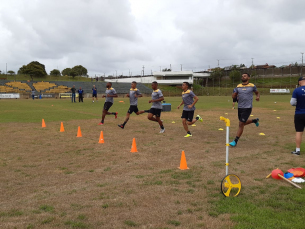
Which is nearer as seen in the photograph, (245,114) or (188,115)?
(245,114)

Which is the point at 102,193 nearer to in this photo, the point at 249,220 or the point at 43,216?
the point at 43,216

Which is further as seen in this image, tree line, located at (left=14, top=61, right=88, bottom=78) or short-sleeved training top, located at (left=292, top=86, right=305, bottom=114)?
tree line, located at (left=14, top=61, right=88, bottom=78)

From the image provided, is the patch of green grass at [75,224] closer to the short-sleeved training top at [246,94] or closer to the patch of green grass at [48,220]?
the patch of green grass at [48,220]

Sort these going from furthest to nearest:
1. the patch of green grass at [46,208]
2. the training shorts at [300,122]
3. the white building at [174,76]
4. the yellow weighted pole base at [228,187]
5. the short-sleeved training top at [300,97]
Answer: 1. the white building at [174,76]
2. the training shorts at [300,122]
3. the short-sleeved training top at [300,97]
4. the yellow weighted pole base at [228,187]
5. the patch of green grass at [46,208]

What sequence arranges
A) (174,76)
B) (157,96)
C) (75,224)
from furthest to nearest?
(174,76) → (157,96) → (75,224)

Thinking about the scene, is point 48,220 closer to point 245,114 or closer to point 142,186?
point 142,186

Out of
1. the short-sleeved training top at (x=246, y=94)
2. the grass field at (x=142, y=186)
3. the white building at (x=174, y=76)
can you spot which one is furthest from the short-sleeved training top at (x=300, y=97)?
the white building at (x=174, y=76)

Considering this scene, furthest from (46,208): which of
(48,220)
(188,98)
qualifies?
(188,98)


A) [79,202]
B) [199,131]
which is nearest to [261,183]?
[79,202]

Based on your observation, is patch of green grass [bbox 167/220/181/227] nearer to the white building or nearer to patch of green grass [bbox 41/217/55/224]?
patch of green grass [bbox 41/217/55/224]

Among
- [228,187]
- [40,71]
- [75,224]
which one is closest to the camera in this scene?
[75,224]

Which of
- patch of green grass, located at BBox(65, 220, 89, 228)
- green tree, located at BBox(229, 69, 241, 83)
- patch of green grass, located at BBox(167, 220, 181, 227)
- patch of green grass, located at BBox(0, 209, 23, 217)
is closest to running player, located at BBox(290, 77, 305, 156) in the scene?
patch of green grass, located at BBox(167, 220, 181, 227)

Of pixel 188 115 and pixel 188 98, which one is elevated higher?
→ pixel 188 98

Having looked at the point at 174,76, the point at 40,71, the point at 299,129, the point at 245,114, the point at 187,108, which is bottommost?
the point at 299,129
